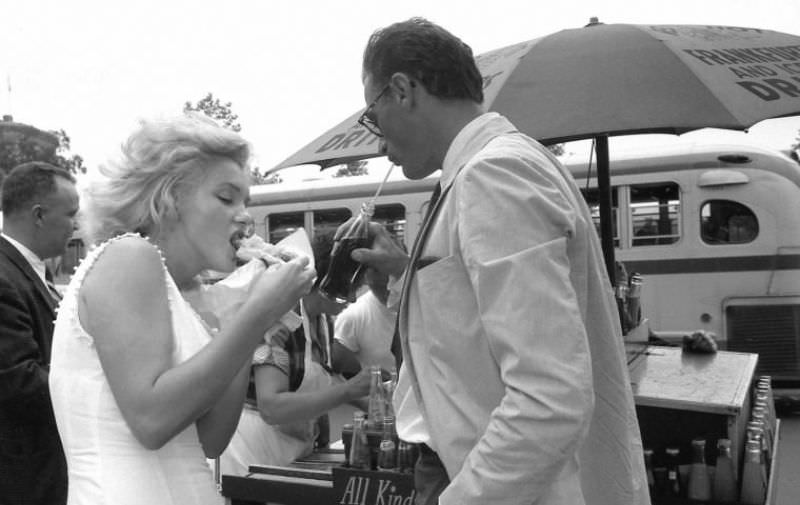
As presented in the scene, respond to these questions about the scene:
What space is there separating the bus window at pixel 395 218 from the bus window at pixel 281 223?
1.55 m

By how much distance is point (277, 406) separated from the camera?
338cm

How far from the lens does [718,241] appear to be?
35.6ft

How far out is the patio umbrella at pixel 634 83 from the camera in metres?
3.58

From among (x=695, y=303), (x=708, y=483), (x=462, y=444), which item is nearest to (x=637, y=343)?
(x=708, y=483)

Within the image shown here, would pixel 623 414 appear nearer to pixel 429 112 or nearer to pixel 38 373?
pixel 429 112

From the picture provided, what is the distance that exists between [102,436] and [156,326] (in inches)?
10.7

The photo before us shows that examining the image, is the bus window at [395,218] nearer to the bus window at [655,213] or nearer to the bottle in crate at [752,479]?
the bus window at [655,213]

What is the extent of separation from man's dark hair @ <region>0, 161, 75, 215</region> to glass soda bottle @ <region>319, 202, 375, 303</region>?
182 cm

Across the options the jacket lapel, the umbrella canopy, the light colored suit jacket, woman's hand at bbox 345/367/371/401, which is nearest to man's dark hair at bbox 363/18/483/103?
the light colored suit jacket

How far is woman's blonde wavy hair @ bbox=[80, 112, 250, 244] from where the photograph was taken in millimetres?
1989

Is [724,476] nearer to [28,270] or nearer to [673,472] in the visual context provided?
[673,472]

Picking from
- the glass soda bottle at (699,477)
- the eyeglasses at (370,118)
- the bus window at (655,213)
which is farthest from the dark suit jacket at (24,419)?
the bus window at (655,213)

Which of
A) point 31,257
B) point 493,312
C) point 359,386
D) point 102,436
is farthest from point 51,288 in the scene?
point 493,312

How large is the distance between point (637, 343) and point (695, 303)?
643cm
